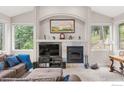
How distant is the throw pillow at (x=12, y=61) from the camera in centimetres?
446

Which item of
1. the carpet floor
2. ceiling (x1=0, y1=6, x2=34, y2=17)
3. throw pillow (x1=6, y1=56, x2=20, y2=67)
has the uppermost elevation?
ceiling (x1=0, y1=6, x2=34, y2=17)

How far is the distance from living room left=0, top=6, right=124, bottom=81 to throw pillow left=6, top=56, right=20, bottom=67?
143 millimetres

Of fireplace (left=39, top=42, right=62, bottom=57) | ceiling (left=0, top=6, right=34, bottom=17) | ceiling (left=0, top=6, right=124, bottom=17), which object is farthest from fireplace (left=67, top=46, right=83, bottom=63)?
ceiling (left=0, top=6, right=34, bottom=17)

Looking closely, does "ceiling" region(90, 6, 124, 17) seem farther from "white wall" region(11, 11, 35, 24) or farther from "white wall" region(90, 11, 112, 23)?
"white wall" region(11, 11, 35, 24)

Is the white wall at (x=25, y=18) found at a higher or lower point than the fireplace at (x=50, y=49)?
higher

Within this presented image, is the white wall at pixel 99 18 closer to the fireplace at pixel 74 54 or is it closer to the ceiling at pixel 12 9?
the fireplace at pixel 74 54

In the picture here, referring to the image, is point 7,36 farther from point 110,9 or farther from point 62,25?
point 110,9

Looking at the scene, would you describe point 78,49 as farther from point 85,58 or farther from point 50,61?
point 50,61

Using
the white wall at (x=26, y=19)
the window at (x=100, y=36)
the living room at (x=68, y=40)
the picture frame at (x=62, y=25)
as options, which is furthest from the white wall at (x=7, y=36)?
the window at (x=100, y=36)

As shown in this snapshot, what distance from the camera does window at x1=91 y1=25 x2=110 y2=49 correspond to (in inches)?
203

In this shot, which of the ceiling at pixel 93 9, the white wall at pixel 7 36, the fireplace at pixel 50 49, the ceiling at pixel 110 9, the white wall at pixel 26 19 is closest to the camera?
the ceiling at pixel 93 9

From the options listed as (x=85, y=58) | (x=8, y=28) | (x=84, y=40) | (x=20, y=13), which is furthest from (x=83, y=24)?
(x=8, y=28)

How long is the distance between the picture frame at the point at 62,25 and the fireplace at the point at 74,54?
680 millimetres

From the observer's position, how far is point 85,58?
580 centimetres
